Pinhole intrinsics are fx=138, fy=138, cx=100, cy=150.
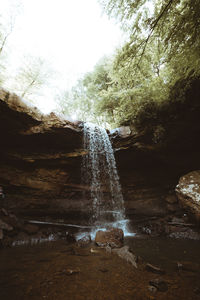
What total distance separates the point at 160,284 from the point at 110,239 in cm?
293

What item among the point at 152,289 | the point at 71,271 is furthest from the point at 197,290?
the point at 71,271

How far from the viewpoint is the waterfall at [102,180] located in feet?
26.4

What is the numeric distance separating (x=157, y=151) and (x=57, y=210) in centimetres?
648

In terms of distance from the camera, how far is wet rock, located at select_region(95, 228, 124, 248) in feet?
15.3

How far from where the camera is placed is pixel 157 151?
303 inches

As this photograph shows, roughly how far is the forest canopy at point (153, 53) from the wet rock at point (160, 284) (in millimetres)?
4807

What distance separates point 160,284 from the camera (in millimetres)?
2197

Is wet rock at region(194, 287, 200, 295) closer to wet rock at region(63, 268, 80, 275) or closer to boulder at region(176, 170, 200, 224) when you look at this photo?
wet rock at region(63, 268, 80, 275)

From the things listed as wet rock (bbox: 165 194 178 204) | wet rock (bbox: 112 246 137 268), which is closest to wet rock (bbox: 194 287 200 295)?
wet rock (bbox: 112 246 137 268)

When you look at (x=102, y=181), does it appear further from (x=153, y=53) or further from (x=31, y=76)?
(x=31, y=76)

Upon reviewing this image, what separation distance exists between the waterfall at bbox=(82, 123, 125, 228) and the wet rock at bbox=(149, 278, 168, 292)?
610cm

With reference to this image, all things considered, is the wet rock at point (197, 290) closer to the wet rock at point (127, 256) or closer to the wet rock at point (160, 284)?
the wet rock at point (160, 284)

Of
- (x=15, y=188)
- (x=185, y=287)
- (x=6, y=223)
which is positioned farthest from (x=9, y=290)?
(x=15, y=188)

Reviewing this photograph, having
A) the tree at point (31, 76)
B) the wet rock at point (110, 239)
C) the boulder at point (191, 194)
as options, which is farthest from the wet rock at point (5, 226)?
the tree at point (31, 76)
